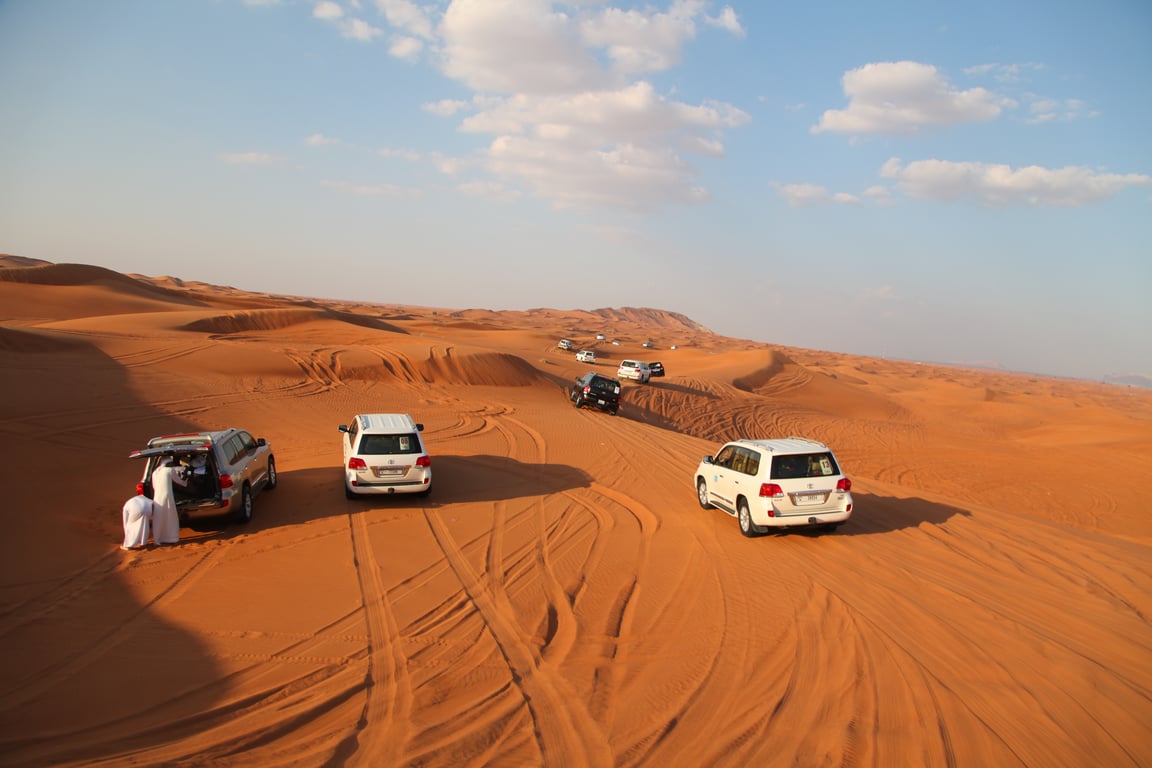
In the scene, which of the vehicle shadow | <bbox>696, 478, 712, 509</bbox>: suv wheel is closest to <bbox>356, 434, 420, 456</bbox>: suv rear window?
<bbox>696, 478, 712, 509</bbox>: suv wheel

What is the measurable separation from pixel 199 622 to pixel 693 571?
6.08m

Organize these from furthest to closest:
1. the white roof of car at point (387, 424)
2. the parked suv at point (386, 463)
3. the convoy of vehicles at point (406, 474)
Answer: the white roof of car at point (387, 424)
the parked suv at point (386, 463)
the convoy of vehicles at point (406, 474)

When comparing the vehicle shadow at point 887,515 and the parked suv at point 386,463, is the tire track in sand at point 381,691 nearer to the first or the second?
the parked suv at point 386,463

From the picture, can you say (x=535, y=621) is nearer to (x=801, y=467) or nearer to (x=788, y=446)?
(x=801, y=467)

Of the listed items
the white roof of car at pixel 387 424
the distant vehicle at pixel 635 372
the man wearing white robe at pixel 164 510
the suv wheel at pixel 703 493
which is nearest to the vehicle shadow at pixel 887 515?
the suv wheel at pixel 703 493

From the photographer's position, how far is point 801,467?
10.4 meters

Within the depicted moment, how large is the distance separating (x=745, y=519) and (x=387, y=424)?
6.80 metres

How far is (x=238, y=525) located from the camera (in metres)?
10.4

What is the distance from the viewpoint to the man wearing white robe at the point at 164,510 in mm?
9227

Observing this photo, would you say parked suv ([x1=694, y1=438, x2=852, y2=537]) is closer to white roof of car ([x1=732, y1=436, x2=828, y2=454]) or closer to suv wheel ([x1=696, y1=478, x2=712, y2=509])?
white roof of car ([x1=732, y1=436, x2=828, y2=454])

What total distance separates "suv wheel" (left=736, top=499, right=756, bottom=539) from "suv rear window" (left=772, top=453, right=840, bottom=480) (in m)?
0.81

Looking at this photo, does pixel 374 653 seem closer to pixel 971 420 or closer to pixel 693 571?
pixel 693 571

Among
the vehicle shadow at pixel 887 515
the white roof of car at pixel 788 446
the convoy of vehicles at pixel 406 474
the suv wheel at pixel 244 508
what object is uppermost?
the white roof of car at pixel 788 446

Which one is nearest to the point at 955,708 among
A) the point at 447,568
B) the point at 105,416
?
the point at 447,568
